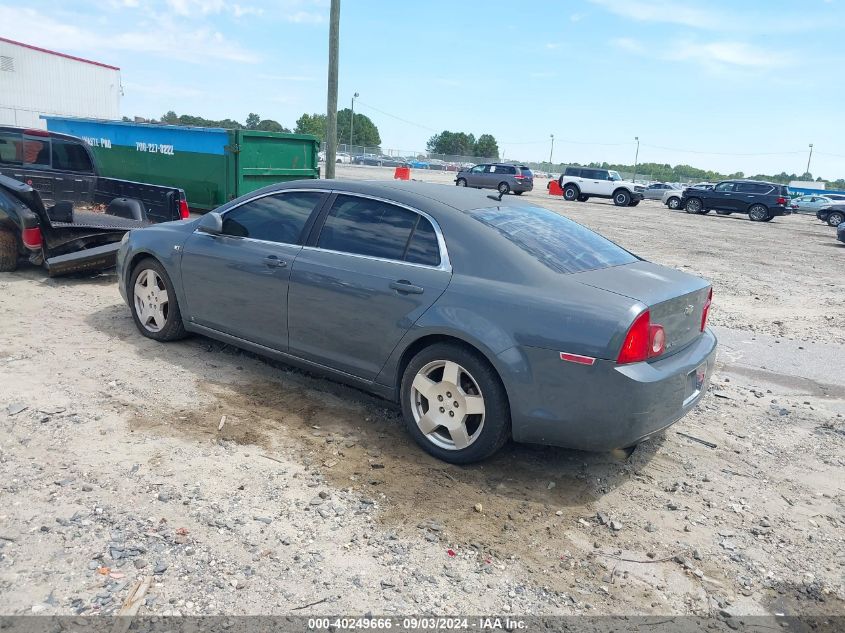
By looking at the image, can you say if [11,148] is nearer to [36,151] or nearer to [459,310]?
[36,151]

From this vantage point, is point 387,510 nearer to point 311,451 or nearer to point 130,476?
point 311,451

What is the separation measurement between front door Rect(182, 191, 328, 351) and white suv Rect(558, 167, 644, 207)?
101ft

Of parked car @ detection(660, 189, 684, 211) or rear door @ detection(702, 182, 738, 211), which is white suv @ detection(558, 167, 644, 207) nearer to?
parked car @ detection(660, 189, 684, 211)

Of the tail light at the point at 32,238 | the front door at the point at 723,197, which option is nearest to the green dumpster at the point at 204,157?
the tail light at the point at 32,238

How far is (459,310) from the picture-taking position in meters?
3.74

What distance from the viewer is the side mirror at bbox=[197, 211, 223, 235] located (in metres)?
5.06

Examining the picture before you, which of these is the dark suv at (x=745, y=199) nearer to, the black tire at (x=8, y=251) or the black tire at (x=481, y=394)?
the black tire at (x=8, y=251)

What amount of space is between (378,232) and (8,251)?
5645 millimetres

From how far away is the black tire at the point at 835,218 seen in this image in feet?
92.4

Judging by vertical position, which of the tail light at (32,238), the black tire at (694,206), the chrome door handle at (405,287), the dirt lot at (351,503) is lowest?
the dirt lot at (351,503)

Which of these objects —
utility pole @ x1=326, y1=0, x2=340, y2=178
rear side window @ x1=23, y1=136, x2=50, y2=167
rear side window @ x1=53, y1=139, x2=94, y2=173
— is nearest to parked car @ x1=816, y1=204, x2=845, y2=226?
utility pole @ x1=326, y1=0, x2=340, y2=178

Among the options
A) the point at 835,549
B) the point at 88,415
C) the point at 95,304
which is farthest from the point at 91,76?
the point at 835,549

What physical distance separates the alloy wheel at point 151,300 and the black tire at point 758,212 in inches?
1146

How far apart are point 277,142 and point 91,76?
33.2 meters
